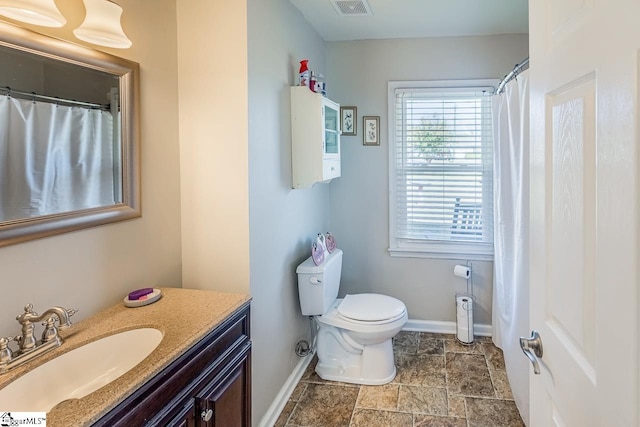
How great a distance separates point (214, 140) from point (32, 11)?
922 mm

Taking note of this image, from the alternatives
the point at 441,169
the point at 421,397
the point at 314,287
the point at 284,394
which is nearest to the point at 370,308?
the point at 314,287

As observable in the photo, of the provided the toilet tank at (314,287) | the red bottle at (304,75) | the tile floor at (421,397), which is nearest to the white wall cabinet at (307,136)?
the red bottle at (304,75)

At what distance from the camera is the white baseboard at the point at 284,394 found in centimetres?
225

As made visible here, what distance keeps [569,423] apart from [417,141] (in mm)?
2750

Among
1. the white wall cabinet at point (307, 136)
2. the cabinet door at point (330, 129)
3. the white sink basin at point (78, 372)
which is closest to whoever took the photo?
the white sink basin at point (78, 372)

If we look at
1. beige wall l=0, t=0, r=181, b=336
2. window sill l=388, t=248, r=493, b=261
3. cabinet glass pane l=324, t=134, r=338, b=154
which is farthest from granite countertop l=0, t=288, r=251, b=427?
window sill l=388, t=248, r=493, b=261

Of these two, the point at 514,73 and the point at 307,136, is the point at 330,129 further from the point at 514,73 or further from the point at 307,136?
the point at 514,73

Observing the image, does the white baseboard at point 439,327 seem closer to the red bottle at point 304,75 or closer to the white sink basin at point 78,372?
the red bottle at point 304,75

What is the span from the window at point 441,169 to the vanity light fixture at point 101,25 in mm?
2390

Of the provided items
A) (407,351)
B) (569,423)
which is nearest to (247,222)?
(569,423)

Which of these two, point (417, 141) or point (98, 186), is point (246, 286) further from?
point (417, 141)

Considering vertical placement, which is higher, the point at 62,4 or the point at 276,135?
the point at 62,4

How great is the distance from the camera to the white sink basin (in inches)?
42.4

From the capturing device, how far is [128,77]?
1.66m
